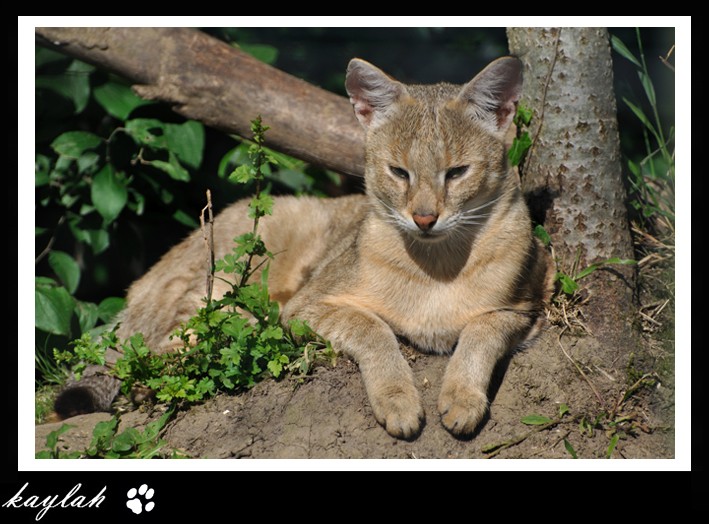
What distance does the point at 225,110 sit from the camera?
240 inches

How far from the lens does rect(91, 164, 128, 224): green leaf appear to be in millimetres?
6285

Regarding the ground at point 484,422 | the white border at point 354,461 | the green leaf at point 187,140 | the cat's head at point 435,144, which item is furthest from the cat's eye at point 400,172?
the green leaf at point 187,140

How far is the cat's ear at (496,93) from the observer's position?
434cm

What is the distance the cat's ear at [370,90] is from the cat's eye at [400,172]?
1.16ft

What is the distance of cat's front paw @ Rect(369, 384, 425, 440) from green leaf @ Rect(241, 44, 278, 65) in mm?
3011

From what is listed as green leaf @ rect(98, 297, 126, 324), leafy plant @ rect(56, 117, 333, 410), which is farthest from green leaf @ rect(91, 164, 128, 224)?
leafy plant @ rect(56, 117, 333, 410)

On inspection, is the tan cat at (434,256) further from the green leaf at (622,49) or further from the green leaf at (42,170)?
the green leaf at (42,170)

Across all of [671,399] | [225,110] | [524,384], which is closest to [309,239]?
[225,110]

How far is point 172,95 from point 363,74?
2.11m

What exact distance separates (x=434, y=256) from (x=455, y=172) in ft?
1.78

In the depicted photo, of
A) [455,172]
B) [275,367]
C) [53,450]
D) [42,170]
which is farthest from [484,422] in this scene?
[42,170]

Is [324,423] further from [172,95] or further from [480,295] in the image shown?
[172,95]

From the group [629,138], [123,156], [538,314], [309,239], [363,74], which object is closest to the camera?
[363,74]

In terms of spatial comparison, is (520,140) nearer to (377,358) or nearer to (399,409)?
(377,358)
